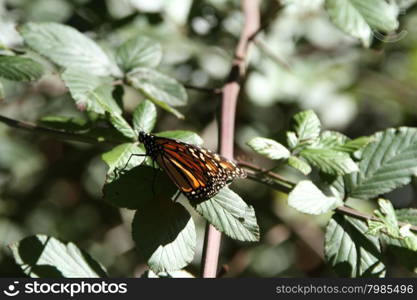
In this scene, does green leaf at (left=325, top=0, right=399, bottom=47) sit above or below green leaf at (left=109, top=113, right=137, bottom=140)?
above

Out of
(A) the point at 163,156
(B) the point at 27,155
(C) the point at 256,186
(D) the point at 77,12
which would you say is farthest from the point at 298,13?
(A) the point at 163,156

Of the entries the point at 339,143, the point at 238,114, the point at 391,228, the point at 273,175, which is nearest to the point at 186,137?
the point at 273,175

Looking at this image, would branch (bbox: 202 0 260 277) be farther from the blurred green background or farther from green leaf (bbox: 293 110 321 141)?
the blurred green background

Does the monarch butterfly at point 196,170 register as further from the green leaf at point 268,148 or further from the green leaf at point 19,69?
the green leaf at point 19,69

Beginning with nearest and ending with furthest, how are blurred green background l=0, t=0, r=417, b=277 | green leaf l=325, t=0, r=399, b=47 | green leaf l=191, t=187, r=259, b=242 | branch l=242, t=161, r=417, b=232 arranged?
green leaf l=191, t=187, r=259, b=242
branch l=242, t=161, r=417, b=232
green leaf l=325, t=0, r=399, b=47
blurred green background l=0, t=0, r=417, b=277

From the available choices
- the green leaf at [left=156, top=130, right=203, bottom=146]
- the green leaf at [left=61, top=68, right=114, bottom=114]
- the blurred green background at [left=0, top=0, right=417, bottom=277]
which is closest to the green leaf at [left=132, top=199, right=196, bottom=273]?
the green leaf at [left=156, top=130, right=203, bottom=146]

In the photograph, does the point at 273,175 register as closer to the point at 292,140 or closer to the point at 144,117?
the point at 292,140

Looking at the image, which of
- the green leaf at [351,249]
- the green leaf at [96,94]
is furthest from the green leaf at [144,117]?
the green leaf at [351,249]
